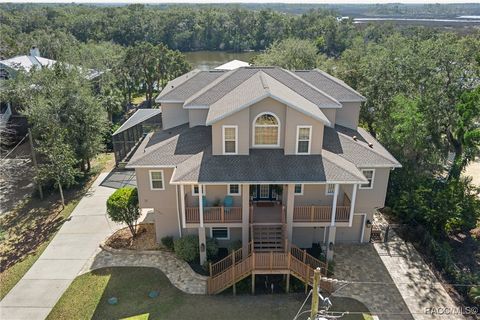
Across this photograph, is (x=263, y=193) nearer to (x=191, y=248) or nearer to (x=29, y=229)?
(x=191, y=248)

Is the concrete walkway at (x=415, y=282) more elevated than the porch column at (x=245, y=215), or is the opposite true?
the porch column at (x=245, y=215)

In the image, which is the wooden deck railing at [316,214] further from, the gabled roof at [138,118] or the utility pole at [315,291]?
the gabled roof at [138,118]

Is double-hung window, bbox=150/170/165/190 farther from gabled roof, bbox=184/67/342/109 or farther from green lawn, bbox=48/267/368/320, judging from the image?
green lawn, bbox=48/267/368/320

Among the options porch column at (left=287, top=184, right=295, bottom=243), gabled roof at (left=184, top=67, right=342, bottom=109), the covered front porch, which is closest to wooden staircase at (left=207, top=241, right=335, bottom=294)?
the covered front porch

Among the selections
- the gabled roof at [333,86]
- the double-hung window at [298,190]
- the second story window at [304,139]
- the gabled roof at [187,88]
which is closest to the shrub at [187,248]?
the double-hung window at [298,190]

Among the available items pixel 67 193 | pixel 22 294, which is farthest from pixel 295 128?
pixel 67 193

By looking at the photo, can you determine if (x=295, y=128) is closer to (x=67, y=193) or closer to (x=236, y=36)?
(x=67, y=193)

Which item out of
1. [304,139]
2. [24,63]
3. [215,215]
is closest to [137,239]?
[215,215]
